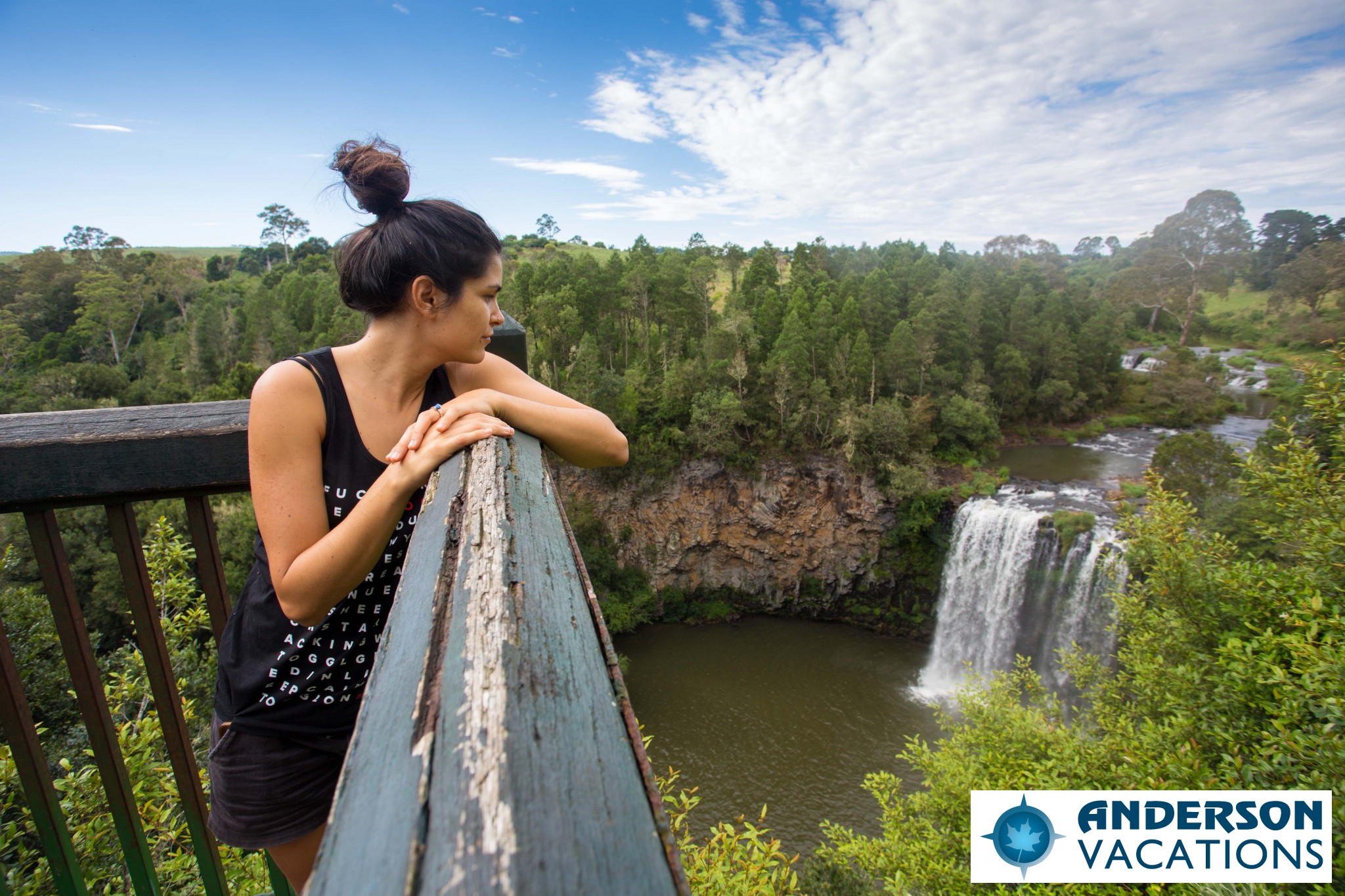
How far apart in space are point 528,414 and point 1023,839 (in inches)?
260

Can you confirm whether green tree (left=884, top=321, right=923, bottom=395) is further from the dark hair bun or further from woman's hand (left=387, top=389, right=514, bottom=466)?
woman's hand (left=387, top=389, right=514, bottom=466)

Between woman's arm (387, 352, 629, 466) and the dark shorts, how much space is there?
0.68 metres

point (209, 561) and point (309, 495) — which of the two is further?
point (209, 561)

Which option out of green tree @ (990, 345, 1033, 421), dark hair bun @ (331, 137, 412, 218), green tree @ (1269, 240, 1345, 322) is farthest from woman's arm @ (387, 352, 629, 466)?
green tree @ (1269, 240, 1345, 322)

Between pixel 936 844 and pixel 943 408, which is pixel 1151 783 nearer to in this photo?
pixel 936 844

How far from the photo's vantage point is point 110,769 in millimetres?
1471

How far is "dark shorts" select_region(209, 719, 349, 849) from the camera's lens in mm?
1347

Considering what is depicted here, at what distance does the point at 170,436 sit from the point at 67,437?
18 cm

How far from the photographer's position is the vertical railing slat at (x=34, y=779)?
4.51 ft

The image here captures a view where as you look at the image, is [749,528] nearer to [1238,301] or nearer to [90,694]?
[90,694]

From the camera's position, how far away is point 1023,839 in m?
5.80

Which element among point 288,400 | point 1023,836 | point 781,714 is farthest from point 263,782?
point 781,714

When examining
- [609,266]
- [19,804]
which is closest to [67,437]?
[19,804]

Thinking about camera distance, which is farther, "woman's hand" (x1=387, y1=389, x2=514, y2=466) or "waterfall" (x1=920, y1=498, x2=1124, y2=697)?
"waterfall" (x1=920, y1=498, x2=1124, y2=697)
